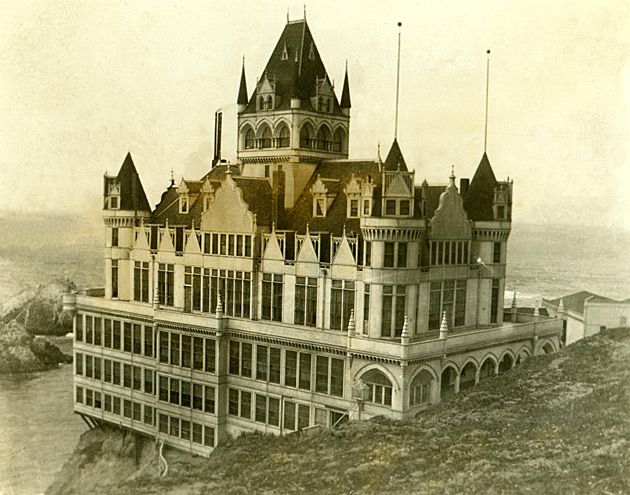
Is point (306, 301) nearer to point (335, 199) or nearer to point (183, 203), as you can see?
point (335, 199)

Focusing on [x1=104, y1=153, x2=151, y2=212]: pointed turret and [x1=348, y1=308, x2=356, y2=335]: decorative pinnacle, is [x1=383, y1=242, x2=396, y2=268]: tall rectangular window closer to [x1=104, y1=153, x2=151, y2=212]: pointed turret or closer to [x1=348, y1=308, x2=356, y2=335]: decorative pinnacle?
[x1=348, y1=308, x2=356, y2=335]: decorative pinnacle

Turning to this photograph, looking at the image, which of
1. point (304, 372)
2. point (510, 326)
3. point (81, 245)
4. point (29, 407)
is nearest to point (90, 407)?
point (29, 407)

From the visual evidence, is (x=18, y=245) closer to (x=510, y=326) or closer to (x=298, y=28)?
(x=298, y=28)

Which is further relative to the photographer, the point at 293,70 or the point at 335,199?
the point at 293,70

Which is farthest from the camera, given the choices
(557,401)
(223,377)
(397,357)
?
(223,377)

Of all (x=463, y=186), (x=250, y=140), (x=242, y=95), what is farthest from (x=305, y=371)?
(x=242, y=95)
